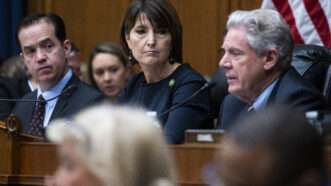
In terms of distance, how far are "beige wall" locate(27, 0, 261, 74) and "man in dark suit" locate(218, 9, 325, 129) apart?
272cm

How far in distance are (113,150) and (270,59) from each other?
1995mm

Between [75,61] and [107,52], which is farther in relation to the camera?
[75,61]

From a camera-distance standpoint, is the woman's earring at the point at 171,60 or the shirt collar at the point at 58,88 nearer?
the woman's earring at the point at 171,60

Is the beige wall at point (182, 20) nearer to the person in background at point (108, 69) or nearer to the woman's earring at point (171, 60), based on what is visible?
the person in background at point (108, 69)

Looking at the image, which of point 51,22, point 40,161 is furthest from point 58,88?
point 40,161

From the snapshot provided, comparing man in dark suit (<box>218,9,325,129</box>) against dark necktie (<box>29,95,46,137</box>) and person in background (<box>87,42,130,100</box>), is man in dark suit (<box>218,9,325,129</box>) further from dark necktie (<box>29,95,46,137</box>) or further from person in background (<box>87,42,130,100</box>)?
person in background (<box>87,42,130,100</box>)

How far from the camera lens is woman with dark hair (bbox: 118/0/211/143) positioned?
4.79 m

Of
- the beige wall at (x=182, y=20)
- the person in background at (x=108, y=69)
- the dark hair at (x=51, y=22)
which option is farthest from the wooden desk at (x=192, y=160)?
the beige wall at (x=182, y=20)

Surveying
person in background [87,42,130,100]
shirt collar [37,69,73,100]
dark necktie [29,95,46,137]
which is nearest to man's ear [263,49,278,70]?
dark necktie [29,95,46,137]

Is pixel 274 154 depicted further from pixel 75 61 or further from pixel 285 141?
pixel 75 61

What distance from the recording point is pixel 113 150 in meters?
2.38

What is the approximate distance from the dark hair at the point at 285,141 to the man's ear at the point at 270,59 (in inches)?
78.5

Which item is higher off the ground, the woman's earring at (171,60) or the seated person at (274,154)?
the seated person at (274,154)

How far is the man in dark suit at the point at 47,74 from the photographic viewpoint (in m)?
5.11
